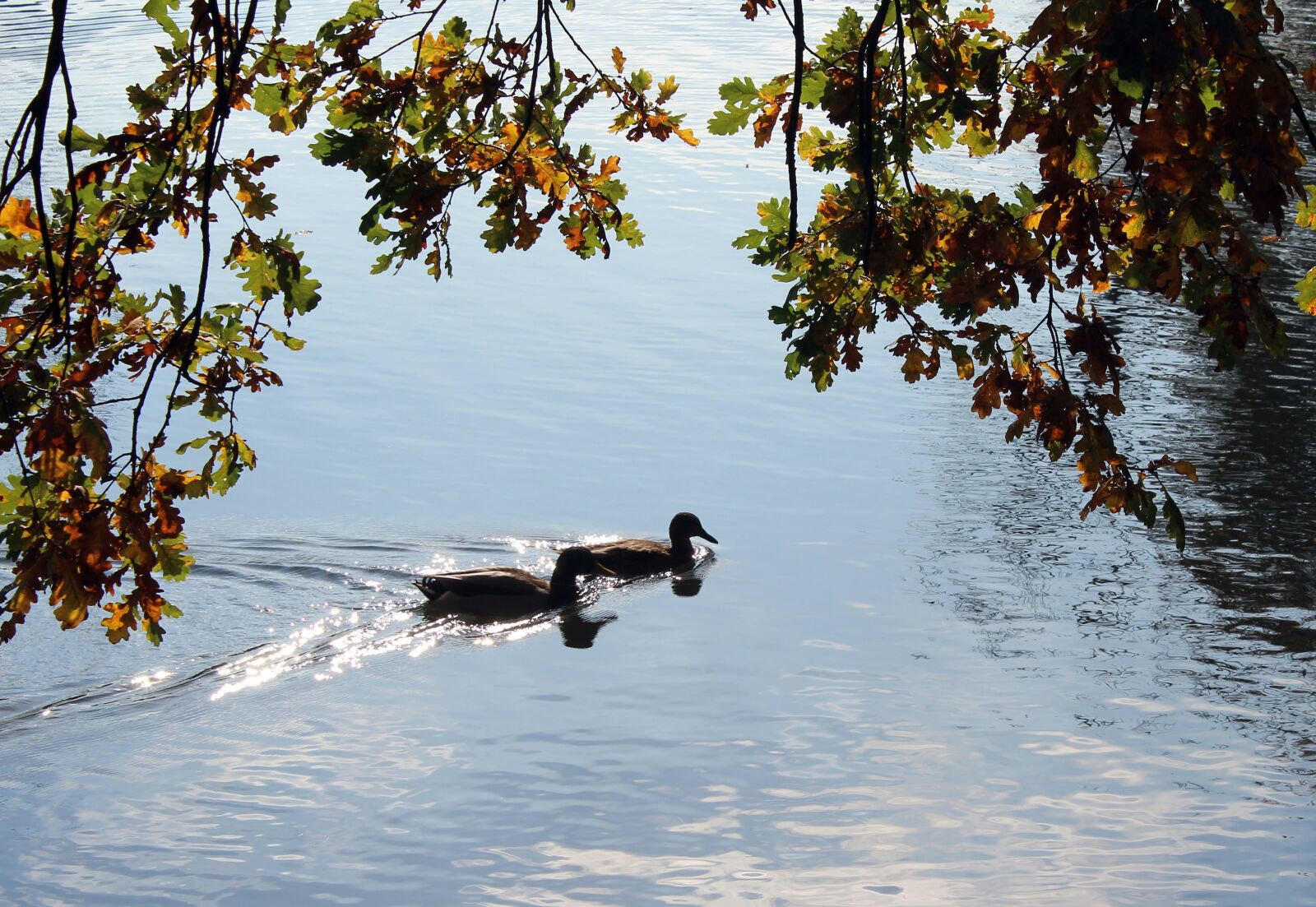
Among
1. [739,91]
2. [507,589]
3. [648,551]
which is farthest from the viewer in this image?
[648,551]

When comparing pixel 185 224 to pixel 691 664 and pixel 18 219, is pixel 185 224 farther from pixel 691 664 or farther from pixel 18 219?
pixel 691 664

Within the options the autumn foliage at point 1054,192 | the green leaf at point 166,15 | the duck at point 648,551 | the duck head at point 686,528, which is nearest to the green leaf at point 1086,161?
the autumn foliage at point 1054,192

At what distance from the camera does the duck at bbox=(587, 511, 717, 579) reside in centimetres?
1016

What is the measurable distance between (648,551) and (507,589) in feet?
3.49

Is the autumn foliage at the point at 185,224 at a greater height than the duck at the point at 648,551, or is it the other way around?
the autumn foliage at the point at 185,224

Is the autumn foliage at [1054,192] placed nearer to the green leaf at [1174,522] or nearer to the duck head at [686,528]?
the green leaf at [1174,522]

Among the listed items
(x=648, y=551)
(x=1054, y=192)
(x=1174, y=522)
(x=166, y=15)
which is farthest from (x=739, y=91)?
(x=648, y=551)

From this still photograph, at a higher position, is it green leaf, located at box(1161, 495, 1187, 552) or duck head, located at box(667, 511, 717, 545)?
green leaf, located at box(1161, 495, 1187, 552)

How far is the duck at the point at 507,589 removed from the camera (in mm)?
9391

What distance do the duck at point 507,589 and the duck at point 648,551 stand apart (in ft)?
0.69

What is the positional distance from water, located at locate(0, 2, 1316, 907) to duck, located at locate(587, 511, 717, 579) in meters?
0.27

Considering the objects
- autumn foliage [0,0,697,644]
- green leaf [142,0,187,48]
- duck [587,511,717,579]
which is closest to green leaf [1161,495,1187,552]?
autumn foliage [0,0,697,644]

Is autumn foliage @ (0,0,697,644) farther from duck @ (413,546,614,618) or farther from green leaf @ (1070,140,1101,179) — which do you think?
duck @ (413,546,614,618)

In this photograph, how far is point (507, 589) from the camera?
9656 millimetres
